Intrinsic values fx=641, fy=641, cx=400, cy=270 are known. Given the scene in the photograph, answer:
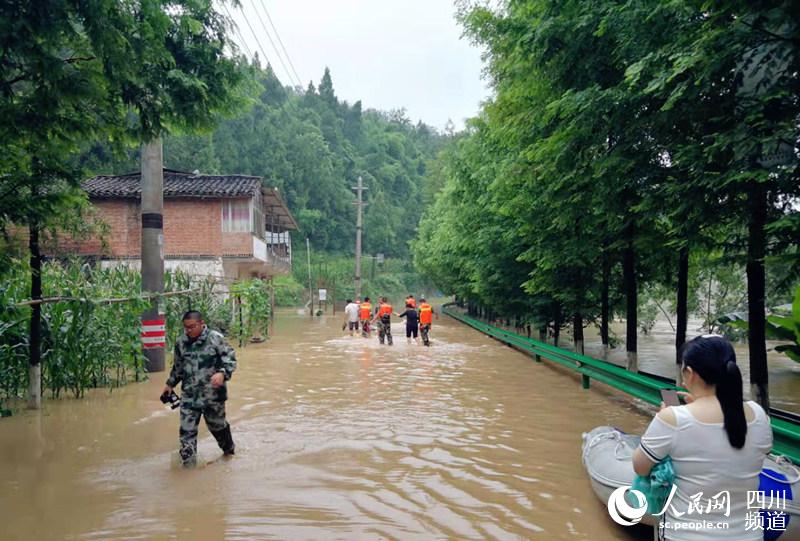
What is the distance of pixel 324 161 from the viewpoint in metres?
87.3

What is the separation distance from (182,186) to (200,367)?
79.0 ft

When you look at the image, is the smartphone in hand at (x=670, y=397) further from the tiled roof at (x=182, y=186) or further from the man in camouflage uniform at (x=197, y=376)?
the tiled roof at (x=182, y=186)

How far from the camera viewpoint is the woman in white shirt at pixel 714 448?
2902 millimetres

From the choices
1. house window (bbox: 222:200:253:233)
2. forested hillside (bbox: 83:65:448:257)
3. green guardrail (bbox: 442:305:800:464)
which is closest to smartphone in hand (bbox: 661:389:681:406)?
green guardrail (bbox: 442:305:800:464)

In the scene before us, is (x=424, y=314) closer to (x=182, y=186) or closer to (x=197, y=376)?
(x=182, y=186)

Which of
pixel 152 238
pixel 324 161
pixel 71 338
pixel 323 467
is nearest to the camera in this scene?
pixel 323 467

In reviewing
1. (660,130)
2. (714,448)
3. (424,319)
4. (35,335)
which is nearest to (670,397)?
(714,448)

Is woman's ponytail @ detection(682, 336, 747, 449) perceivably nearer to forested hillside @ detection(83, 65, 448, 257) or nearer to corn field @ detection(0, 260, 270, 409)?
corn field @ detection(0, 260, 270, 409)

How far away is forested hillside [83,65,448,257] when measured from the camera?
254 ft

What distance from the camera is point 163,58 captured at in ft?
21.1

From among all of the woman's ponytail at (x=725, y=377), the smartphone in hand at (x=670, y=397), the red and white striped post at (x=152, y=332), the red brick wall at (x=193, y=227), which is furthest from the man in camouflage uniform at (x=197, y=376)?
the red brick wall at (x=193, y=227)

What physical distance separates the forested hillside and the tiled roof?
2203cm

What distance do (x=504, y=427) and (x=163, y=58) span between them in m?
6.57

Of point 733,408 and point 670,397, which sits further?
point 670,397
